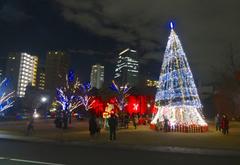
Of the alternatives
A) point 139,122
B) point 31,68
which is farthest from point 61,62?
point 139,122

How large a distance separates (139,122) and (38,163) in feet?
124

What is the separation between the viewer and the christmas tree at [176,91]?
3241 centimetres

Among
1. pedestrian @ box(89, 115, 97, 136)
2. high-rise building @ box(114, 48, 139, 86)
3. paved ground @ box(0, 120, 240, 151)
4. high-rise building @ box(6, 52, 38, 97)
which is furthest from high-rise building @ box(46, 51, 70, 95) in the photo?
pedestrian @ box(89, 115, 97, 136)

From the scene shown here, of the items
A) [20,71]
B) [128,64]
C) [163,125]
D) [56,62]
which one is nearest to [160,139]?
[163,125]

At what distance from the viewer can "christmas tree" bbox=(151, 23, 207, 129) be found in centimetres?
3241

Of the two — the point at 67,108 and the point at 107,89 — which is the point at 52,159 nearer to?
the point at 67,108

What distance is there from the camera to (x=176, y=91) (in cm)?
3316

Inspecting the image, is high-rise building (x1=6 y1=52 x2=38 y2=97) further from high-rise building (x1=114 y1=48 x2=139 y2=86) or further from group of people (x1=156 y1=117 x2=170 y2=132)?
group of people (x1=156 y1=117 x2=170 y2=132)

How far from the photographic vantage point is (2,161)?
1184cm

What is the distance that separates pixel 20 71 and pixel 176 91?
14654 cm

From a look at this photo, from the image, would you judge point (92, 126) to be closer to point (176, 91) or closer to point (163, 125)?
point (163, 125)

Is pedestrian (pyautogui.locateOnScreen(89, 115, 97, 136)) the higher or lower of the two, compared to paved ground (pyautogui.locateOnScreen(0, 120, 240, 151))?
higher

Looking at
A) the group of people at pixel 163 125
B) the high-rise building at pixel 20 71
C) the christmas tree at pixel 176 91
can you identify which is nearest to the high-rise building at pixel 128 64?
the high-rise building at pixel 20 71

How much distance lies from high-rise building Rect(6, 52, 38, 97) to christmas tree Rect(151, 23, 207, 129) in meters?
134
